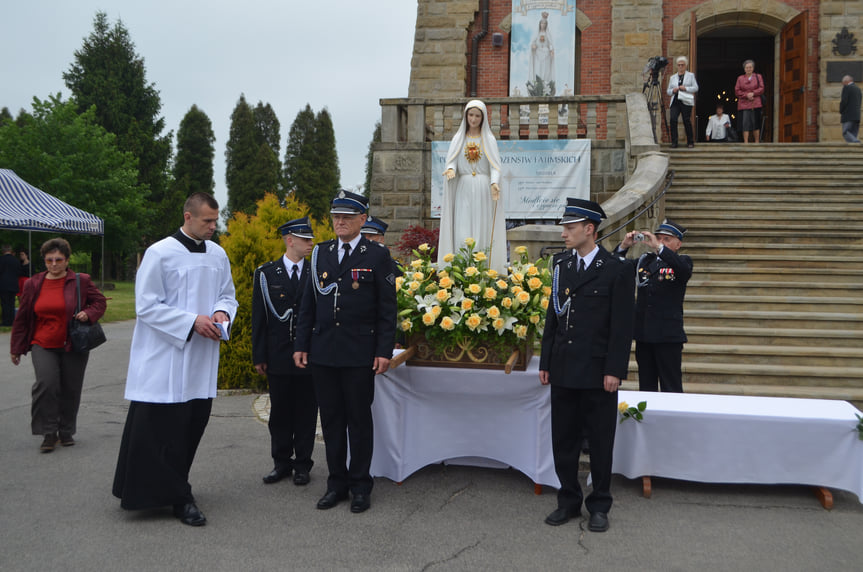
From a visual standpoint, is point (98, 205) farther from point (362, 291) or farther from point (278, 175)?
point (362, 291)

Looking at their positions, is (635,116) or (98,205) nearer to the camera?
(635,116)

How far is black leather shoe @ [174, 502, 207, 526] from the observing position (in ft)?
14.7

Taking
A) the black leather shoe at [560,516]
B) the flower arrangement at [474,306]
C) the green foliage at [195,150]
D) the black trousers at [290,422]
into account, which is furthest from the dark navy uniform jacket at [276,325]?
the green foliage at [195,150]

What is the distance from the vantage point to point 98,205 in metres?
32.2

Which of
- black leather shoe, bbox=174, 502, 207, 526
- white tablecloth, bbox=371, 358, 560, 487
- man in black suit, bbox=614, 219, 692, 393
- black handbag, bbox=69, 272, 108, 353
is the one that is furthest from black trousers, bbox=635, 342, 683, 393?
black handbag, bbox=69, 272, 108, 353

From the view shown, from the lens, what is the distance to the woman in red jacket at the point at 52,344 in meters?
6.32

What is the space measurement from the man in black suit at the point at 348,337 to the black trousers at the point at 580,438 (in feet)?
4.04

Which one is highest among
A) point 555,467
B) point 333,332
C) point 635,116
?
point 635,116

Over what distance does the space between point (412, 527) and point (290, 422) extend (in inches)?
60.7

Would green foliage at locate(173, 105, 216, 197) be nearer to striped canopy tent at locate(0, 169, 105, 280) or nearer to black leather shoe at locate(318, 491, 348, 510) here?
striped canopy tent at locate(0, 169, 105, 280)

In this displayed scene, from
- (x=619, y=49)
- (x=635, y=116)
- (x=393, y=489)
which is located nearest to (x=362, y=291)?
(x=393, y=489)

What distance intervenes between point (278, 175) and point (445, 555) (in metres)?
50.1

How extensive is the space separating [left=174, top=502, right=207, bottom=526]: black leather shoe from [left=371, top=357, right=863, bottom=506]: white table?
4.60ft

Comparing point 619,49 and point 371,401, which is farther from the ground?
point 619,49
